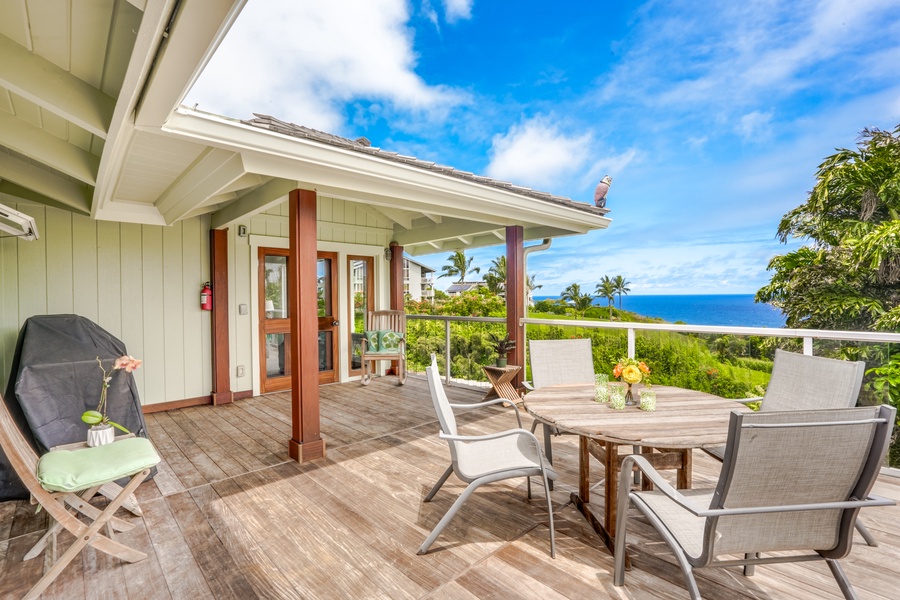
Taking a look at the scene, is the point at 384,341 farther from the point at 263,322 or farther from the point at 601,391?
the point at 601,391

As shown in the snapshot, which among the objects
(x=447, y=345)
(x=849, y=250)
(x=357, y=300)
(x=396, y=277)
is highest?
(x=849, y=250)

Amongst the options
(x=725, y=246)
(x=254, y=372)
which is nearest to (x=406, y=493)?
(x=254, y=372)

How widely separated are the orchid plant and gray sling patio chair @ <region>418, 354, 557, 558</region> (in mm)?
1964

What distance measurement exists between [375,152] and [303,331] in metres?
1.58

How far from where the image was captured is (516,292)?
5.39 meters

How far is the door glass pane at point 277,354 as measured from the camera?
5.75m

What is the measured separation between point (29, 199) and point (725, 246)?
53865mm

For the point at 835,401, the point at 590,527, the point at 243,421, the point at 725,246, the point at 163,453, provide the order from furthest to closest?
the point at 725,246, the point at 243,421, the point at 163,453, the point at 590,527, the point at 835,401

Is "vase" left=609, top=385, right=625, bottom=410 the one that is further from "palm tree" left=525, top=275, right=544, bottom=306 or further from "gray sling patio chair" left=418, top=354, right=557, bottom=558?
"palm tree" left=525, top=275, right=544, bottom=306

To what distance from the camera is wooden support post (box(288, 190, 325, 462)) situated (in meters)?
3.36

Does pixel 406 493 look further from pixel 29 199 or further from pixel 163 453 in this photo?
pixel 29 199

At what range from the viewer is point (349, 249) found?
21.0ft

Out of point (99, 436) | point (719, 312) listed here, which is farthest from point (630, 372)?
point (719, 312)

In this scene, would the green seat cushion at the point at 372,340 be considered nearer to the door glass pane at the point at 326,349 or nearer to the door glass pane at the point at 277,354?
the door glass pane at the point at 326,349
